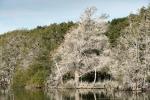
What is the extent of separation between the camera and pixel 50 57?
69000mm

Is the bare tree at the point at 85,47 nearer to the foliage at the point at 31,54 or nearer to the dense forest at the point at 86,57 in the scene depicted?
the dense forest at the point at 86,57

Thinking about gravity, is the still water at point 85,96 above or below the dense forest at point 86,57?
below

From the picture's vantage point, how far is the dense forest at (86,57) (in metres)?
54.1

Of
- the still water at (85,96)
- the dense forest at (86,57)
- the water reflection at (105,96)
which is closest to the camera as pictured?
the water reflection at (105,96)

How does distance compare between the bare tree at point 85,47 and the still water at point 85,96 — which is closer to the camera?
the still water at point 85,96

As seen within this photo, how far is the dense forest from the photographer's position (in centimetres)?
5406

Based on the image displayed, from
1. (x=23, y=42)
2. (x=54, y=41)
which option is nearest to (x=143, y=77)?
(x=54, y=41)

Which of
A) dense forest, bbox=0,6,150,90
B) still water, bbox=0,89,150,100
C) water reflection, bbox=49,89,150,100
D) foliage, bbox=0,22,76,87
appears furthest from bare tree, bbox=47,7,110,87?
water reflection, bbox=49,89,150,100

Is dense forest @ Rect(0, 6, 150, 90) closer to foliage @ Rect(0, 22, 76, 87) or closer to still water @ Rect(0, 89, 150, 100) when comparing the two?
foliage @ Rect(0, 22, 76, 87)

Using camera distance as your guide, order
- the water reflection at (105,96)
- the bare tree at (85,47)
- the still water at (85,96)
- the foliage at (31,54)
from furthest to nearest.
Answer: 1. the foliage at (31,54)
2. the bare tree at (85,47)
3. the still water at (85,96)
4. the water reflection at (105,96)

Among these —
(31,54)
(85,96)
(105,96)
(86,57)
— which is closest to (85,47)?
(86,57)

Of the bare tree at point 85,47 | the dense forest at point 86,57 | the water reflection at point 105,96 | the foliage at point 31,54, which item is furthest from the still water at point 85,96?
the foliage at point 31,54

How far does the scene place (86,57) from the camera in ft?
206

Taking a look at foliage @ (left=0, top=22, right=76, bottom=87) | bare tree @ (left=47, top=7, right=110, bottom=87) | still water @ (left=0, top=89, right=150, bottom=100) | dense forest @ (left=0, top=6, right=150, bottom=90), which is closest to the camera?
still water @ (left=0, top=89, right=150, bottom=100)
